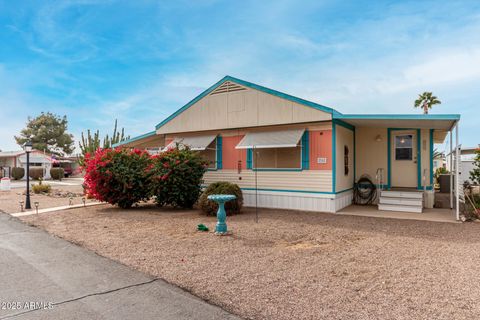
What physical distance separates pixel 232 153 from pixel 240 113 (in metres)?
1.50

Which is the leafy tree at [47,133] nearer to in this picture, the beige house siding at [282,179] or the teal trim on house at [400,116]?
the beige house siding at [282,179]

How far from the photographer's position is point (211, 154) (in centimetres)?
1209

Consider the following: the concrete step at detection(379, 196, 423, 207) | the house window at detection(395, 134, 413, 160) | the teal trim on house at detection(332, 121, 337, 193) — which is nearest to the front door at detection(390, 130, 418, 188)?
the house window at detection(395, 134, 413, 160)

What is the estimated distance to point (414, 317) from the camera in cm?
303

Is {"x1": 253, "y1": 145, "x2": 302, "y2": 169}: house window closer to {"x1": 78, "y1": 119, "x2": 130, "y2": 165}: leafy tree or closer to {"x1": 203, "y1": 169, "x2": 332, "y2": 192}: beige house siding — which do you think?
{"x1": 203, "y1": 169, "x2": 332, "y2": 192}: beige house siding

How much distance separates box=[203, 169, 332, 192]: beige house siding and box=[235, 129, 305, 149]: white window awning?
1.04 meters

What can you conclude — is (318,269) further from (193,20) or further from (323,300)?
(193,20)

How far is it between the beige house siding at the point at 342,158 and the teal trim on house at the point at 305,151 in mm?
872

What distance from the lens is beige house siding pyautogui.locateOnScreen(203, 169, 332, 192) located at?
9492mm

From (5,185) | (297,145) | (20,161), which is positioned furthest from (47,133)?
(297,145)

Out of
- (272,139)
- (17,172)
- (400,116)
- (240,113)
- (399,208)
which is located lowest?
(399,208)

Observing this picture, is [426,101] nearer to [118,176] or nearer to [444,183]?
[444,183]

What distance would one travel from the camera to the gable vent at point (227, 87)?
35.7ft

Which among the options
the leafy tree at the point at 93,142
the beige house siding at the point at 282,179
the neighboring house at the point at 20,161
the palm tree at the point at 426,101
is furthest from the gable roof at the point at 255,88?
the neighboring house at the point at 20,161
